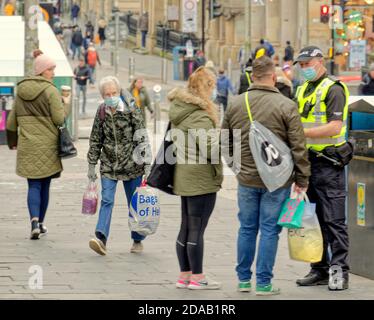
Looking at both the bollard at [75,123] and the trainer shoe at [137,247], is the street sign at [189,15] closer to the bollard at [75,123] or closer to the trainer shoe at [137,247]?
the bollard at [75,123]

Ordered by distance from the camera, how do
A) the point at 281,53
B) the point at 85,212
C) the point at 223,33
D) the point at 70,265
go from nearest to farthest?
1. the point at 70,265
2. the point at 85,212
3. the point at 281,53
4. the point at 223,33

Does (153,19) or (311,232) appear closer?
(311,232)

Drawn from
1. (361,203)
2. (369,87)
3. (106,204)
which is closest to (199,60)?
(369,87)

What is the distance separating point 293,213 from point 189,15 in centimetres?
3511

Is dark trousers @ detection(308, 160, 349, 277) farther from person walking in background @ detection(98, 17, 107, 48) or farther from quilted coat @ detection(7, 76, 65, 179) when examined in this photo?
person walking in background @ detection(98, 17, 107, 48)

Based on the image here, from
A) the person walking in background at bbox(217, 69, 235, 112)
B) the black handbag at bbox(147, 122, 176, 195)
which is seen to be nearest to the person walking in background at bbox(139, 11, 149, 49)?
the person walking in background at bbox(217, 69, 235, 112)

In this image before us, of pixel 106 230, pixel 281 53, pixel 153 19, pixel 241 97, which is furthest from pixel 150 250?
pixel 153 19

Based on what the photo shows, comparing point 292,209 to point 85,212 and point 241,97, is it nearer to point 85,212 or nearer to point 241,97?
point 241,97

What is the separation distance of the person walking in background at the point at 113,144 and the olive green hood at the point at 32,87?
102 centimetres

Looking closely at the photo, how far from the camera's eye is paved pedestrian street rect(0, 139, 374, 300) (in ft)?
31.6

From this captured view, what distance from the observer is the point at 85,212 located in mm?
11812

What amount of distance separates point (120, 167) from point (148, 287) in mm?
1892

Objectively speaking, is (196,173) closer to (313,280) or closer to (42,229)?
(313,280)

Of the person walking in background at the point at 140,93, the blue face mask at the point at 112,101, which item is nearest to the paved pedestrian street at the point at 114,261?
the blue face mask at the point at 112,101
